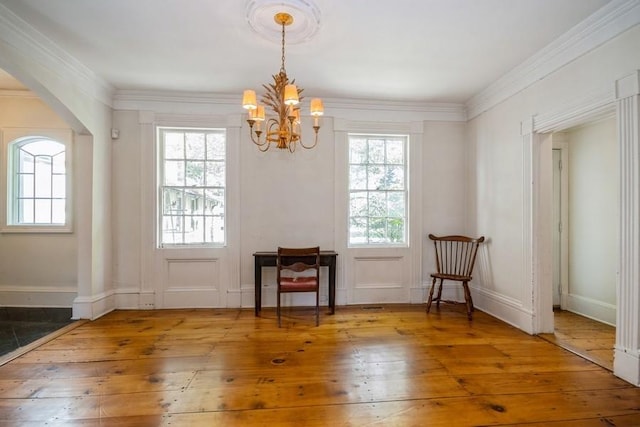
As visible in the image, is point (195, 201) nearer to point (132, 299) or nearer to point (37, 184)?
point (132, 299)

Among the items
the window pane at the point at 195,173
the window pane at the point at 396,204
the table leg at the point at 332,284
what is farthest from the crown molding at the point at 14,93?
the window pane at the point at 396,204

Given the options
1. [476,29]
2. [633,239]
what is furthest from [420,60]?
[633,239]

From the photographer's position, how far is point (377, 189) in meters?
4.50

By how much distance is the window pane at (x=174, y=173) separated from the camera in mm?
4258

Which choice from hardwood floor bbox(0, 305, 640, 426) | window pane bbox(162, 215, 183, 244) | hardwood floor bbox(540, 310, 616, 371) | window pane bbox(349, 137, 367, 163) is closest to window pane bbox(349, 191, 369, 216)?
window pane bbox(349, 137, 367, 163)

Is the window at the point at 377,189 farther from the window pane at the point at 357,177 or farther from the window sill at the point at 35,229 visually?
the window sill at the point at 35,229

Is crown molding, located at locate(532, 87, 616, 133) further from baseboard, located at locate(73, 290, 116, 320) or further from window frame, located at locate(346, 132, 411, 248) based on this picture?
baseboard, located at locate(73, 290, 116, 320)

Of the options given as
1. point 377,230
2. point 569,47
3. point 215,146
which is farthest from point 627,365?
point 215,146

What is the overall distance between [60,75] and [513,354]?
491 centimetres

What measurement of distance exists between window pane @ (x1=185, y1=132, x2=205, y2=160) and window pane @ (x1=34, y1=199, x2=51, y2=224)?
197 cm

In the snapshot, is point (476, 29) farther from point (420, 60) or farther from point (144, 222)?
point (144, 222)

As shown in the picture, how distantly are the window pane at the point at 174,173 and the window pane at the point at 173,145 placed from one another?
0.27ft

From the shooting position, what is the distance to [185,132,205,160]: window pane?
429 centimetres

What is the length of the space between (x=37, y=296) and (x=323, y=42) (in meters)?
4.70
